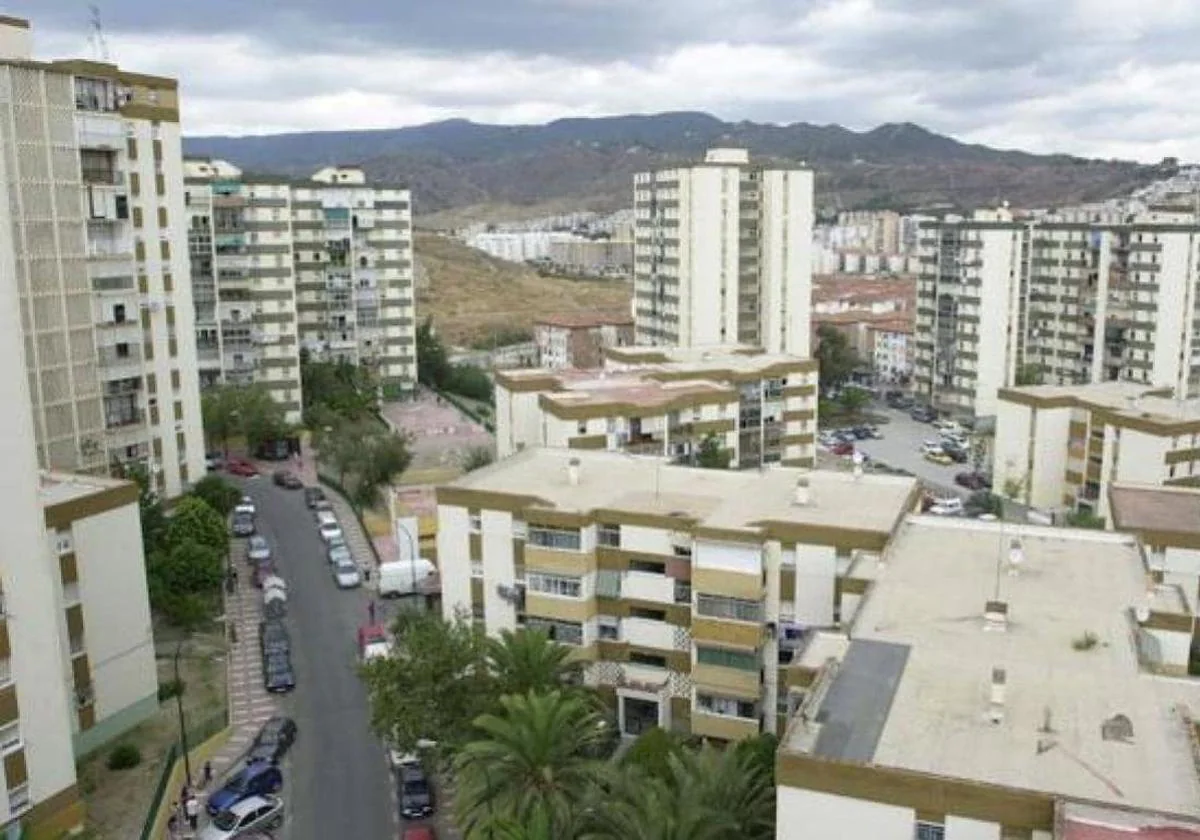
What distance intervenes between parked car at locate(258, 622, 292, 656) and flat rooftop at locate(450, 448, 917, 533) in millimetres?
9351

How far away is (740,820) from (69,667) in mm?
18787

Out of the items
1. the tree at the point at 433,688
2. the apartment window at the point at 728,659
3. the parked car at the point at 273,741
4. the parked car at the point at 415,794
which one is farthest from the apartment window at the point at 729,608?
the parked car at the point at 273,741

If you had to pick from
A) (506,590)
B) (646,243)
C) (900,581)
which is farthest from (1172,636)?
(646,243)

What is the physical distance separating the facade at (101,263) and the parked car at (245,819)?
17.7 metres

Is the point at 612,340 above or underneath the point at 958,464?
above

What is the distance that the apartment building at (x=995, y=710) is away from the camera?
15672 millimetres

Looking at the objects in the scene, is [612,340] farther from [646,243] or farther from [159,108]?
[159,108]

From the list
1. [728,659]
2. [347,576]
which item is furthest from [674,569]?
[347,576]

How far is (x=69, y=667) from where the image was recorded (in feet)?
97.6

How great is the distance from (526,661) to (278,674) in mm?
12789

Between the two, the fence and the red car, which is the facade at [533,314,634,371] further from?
the fence

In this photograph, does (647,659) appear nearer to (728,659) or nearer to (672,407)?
(728,659)

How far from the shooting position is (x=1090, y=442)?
5375 centimetres

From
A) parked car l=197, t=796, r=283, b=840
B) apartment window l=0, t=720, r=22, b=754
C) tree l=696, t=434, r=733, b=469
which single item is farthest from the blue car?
tree l=696, t=434, r=733, b=469
